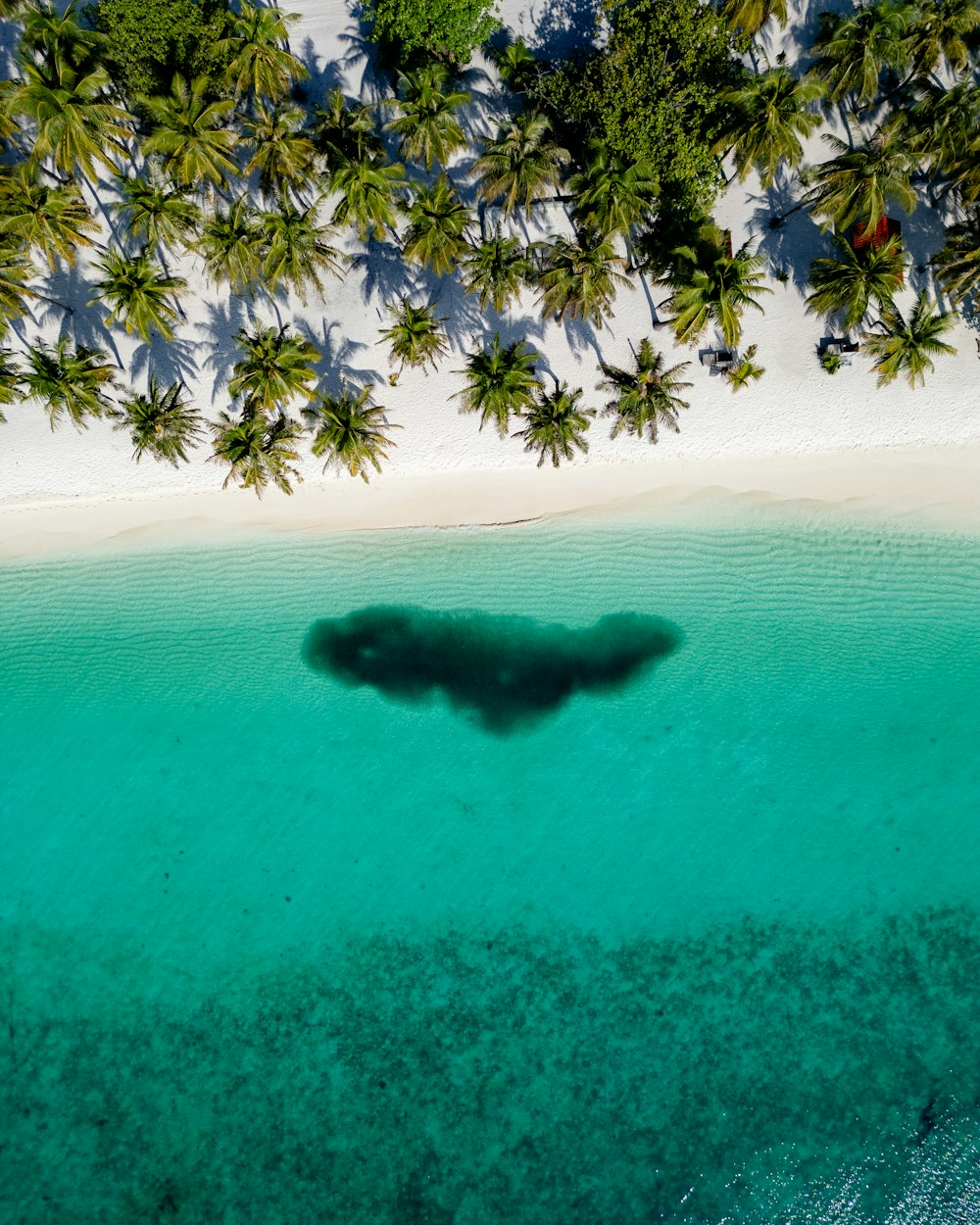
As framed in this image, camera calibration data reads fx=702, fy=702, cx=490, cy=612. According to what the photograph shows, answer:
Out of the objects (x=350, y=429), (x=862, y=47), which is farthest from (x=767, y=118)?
(x=350, y=429)

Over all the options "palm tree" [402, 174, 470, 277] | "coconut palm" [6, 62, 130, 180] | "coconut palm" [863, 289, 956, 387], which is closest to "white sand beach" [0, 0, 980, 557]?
"coconut palm" [863, 289, 956, 387]

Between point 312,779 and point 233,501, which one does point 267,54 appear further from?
point 312,779

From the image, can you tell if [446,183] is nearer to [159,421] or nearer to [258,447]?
[258,447]

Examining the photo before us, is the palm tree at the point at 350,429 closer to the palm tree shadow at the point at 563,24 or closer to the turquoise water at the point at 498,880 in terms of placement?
the turquoise water at the point at 498,880

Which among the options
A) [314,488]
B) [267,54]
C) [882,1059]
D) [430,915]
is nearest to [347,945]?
[430,915]

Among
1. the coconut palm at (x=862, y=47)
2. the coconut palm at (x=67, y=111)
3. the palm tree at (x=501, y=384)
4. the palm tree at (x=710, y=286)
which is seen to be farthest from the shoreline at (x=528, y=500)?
the coconut palm at (x=862, y=47)

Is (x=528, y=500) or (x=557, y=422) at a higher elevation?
(x=557, y=422)
